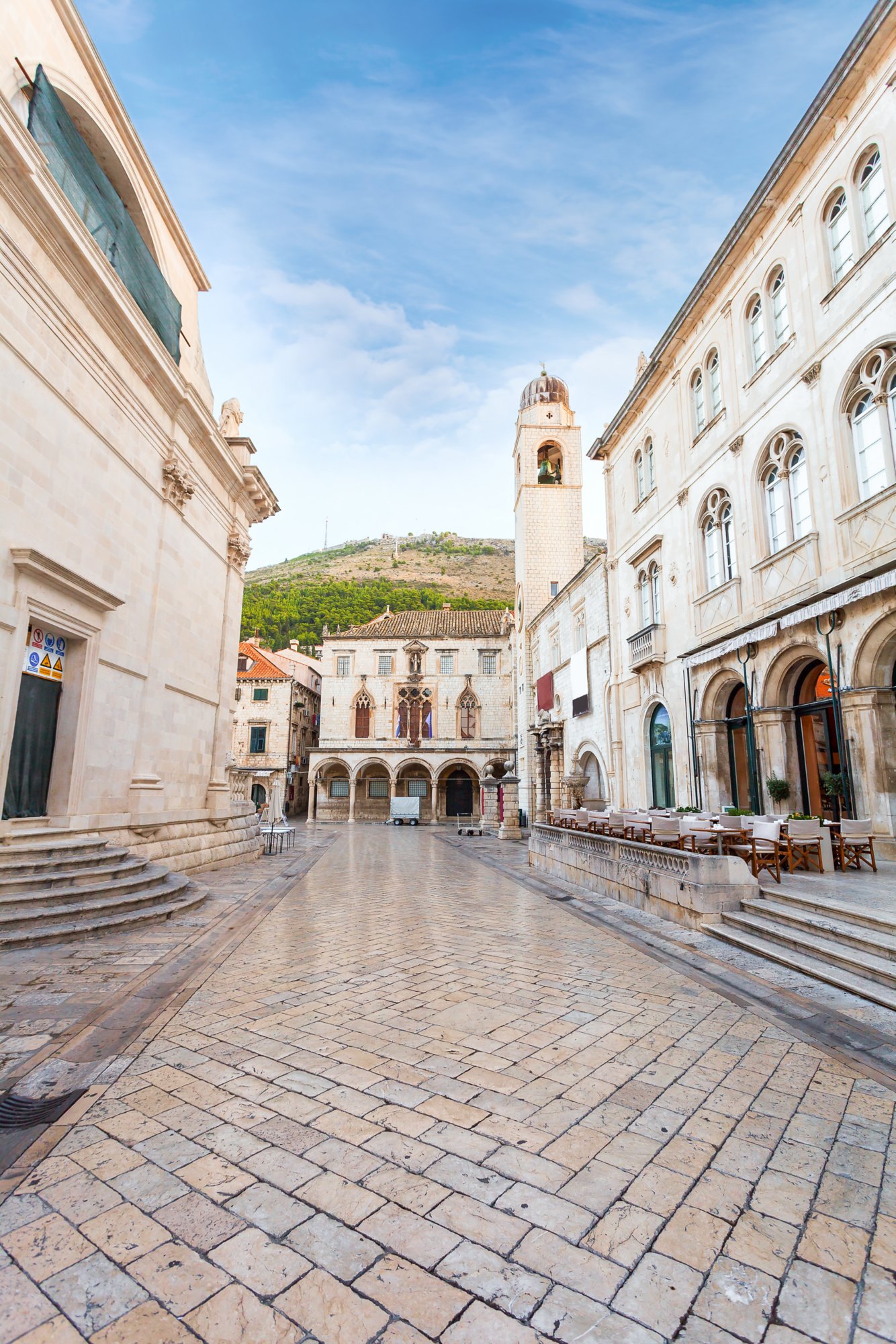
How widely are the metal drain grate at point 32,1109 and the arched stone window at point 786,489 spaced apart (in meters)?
12.4

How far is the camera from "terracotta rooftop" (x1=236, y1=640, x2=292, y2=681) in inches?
1644

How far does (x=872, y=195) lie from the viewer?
10289 millimetres

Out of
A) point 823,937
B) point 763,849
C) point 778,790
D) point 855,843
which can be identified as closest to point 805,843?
point 763,849

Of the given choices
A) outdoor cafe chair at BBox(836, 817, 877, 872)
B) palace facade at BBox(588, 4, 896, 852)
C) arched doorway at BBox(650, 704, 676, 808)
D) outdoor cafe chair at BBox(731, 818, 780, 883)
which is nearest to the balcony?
palace facade at BBox(588, 4, 896, 852)

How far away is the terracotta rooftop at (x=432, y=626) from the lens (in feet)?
144

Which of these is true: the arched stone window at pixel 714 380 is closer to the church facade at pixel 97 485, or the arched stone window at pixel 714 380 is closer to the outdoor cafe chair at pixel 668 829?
the outdoor cafe chair at pixel 668 829

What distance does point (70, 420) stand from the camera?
9.69 m

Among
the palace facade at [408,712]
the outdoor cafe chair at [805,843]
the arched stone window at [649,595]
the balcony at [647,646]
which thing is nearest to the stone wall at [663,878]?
the outdoor cafe chair at [805,843]

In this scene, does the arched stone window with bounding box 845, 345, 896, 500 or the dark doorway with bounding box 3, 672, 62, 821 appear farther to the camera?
the arched stone window with bounding box 845, 345, 896, 500

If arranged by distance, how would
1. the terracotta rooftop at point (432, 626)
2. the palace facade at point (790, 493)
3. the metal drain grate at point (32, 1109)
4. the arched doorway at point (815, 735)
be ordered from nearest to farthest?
the metal drain grate at point (32, 1109)
the palace facade at point (790, 493)
the arched doorway at point (815, 735)
the terracotta rooftop at point (432, 626)

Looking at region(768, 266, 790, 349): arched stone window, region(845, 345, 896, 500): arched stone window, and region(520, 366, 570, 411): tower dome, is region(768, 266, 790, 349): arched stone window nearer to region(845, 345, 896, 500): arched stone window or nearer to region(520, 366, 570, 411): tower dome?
region(845, 345, 896, 500): arched stone window

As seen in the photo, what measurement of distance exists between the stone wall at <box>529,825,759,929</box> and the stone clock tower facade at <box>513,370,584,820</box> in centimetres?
2004

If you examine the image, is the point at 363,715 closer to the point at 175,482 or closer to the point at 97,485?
the point at 175,482

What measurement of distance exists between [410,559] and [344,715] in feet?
249
